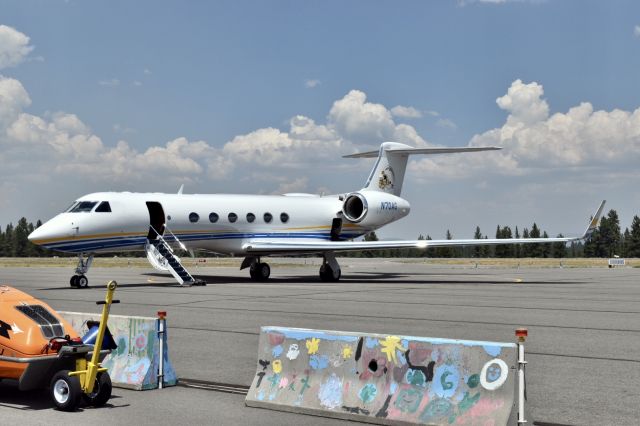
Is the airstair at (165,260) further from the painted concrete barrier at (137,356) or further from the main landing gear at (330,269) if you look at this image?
the painted concrete barrier at (137,356)

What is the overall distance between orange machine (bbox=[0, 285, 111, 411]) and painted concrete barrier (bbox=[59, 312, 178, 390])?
35.4 inches

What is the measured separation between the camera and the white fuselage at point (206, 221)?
89.0 feet

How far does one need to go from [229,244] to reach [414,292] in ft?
31.0

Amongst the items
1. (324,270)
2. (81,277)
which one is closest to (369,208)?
(324,270)

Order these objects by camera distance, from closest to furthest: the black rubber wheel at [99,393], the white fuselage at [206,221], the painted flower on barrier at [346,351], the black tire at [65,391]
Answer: the black tire at [65,391] < the painted flower on barrier at [346,351] < the black rubber wheel at [99,393] < the white fuselage at [206,221]

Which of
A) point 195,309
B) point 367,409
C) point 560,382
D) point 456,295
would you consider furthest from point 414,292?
point 367,409

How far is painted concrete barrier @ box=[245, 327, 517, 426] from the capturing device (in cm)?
709

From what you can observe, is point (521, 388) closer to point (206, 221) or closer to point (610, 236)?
point (206, 221)

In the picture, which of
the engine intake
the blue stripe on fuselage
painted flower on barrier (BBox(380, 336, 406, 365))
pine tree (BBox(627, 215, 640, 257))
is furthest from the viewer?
pine tree (BBox(627, 215, 640, 257))

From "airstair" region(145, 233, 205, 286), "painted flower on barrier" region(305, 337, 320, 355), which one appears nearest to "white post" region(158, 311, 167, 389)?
"painted flower on barrier" region(305, 337, 320, 355)

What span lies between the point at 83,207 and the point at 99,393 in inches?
811

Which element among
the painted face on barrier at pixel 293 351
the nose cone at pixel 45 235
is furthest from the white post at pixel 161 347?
the nose cone at pixel 45 235

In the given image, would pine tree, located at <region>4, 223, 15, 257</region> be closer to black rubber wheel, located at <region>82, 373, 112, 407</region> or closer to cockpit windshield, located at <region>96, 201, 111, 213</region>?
cockpit windshield, located at <region>96, 201, 111, 213</region>

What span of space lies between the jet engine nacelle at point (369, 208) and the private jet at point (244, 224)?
1.9 inches
